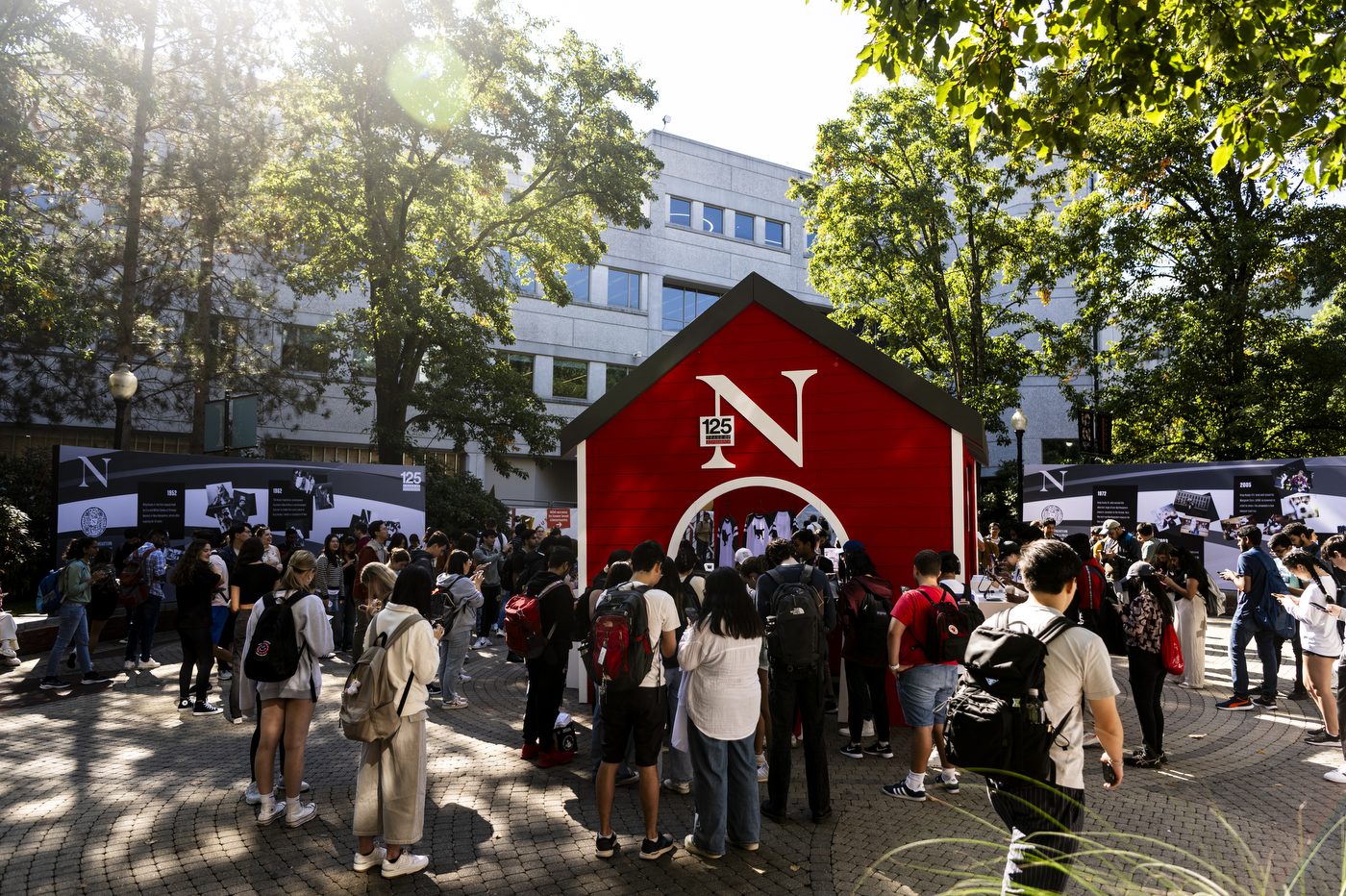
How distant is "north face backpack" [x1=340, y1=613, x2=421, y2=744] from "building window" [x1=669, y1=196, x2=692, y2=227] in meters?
33.9

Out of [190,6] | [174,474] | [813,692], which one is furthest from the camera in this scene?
[190,6]

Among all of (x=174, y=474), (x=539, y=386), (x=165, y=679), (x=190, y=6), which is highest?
(x=190, y=6)

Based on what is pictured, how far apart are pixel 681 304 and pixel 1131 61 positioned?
33.0 meters

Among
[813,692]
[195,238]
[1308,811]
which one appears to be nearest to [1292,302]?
[1308,811]

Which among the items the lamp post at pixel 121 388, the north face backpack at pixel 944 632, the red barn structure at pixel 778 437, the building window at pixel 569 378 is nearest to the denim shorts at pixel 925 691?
the north face backpack at pixel 944 632

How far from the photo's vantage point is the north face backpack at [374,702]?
4.68 meters

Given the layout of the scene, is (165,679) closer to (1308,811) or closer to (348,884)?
(348,884)

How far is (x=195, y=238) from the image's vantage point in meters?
22.9

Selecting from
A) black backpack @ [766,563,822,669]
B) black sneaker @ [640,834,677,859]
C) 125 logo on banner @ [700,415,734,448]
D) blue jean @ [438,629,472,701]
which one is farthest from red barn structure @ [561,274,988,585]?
black sneaker @ [640,834,677,859]

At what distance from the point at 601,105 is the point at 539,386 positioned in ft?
47.5

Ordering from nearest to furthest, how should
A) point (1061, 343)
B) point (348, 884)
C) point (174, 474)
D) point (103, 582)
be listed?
point (348, 884) < point (103, 582) < point (174, 474) < point (1061, 343)

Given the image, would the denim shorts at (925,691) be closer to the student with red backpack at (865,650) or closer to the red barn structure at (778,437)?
the student with red backpack at (865,650)

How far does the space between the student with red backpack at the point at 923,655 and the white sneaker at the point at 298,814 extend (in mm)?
4200

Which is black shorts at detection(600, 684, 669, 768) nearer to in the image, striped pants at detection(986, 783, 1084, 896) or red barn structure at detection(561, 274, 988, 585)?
striped pants at detection(986, 783, 1084, 896)
